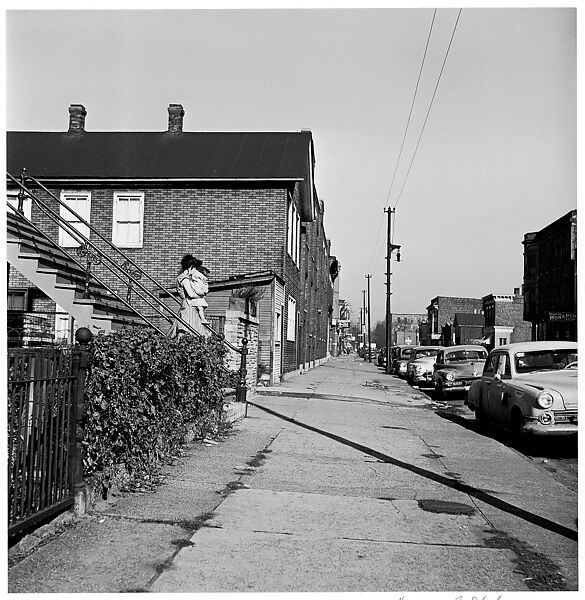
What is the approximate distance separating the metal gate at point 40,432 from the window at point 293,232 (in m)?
17.3

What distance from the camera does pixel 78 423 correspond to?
5516mm

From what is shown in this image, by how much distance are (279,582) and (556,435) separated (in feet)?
21.7

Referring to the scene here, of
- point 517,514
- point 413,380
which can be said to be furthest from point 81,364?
point 413,380

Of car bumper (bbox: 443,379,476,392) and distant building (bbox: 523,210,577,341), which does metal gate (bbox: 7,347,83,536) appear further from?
distant building (bbox: 523,210,577,341)

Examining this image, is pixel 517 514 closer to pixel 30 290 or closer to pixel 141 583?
pixel 141 583

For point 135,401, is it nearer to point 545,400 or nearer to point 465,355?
point 545,400

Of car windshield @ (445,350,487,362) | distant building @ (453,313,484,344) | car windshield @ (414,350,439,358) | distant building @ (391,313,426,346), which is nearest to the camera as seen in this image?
car windshield @ (445,350,487,362)

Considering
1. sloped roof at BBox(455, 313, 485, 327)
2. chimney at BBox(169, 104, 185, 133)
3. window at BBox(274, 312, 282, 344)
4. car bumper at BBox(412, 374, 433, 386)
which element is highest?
chimney at BBox(169, 104, 185, 133)

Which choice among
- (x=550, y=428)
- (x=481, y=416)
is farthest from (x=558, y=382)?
(x=481, y=416)

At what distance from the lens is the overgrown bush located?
19.0 feet

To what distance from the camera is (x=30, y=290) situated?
2073 cm

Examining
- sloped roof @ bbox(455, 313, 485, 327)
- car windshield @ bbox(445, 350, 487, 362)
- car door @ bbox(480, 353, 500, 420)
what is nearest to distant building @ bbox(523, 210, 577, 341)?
car windshield @ bbox(445, 350, 487, 362)

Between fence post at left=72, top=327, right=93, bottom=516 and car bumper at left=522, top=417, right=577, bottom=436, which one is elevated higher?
fence post at left=72, top=327, right=93, bottom=516

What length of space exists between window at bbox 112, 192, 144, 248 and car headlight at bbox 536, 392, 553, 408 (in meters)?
14.4
